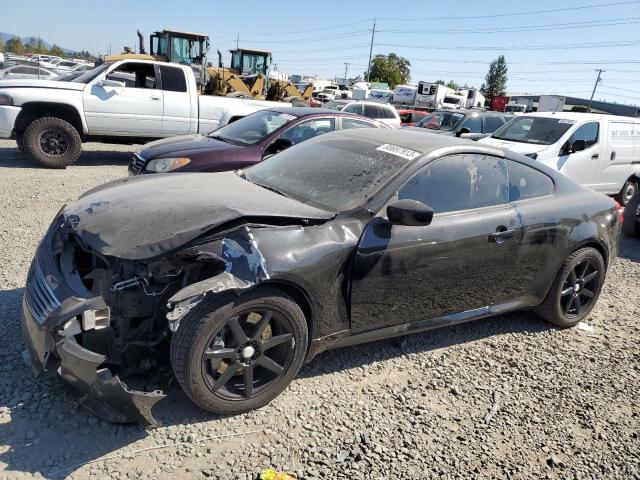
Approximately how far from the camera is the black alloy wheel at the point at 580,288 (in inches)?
166

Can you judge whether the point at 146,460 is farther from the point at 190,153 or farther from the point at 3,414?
the point at 190,153

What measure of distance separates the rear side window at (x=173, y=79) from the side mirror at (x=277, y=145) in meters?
4.38

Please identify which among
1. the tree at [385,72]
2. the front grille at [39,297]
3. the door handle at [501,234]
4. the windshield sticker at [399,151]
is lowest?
the front grille at [39,297]

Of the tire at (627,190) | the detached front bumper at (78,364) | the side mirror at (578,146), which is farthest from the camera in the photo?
the tire at (627,190)

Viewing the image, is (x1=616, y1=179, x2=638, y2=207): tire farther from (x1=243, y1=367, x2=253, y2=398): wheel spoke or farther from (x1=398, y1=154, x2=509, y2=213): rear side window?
(x1=243, y1=367, x2=253, y2=398): wheel spoke

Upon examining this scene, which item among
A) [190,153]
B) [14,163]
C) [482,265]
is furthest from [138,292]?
[14,163]

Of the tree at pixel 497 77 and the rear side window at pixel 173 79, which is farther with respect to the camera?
the tree at pixel 497 77

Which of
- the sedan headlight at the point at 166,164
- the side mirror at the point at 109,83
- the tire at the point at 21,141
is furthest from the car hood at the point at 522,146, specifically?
the tire at the point at 21,141

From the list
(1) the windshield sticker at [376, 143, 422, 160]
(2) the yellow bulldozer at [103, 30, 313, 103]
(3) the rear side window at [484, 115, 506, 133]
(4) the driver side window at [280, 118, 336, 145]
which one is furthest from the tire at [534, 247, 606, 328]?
(2) the yellow bulldozer at [103, 30, 313, 103]

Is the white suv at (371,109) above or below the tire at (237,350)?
Answer: above

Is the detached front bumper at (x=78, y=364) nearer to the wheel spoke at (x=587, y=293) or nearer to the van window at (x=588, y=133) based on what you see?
the wheel spoke at (x=587, y=293)

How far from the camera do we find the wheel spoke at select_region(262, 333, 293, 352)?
9.00 feet

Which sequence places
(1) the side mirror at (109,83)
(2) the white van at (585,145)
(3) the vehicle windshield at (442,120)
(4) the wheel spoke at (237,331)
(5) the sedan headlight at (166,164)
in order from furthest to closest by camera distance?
(3) the vehicle windshield at (442,120), (1) the side mirror at (109,83), (2) the white van at (585,145), (5) the sedan headlight at (166,164), (4) the wheel spoke at (237,331)

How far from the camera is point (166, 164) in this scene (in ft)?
20.3
